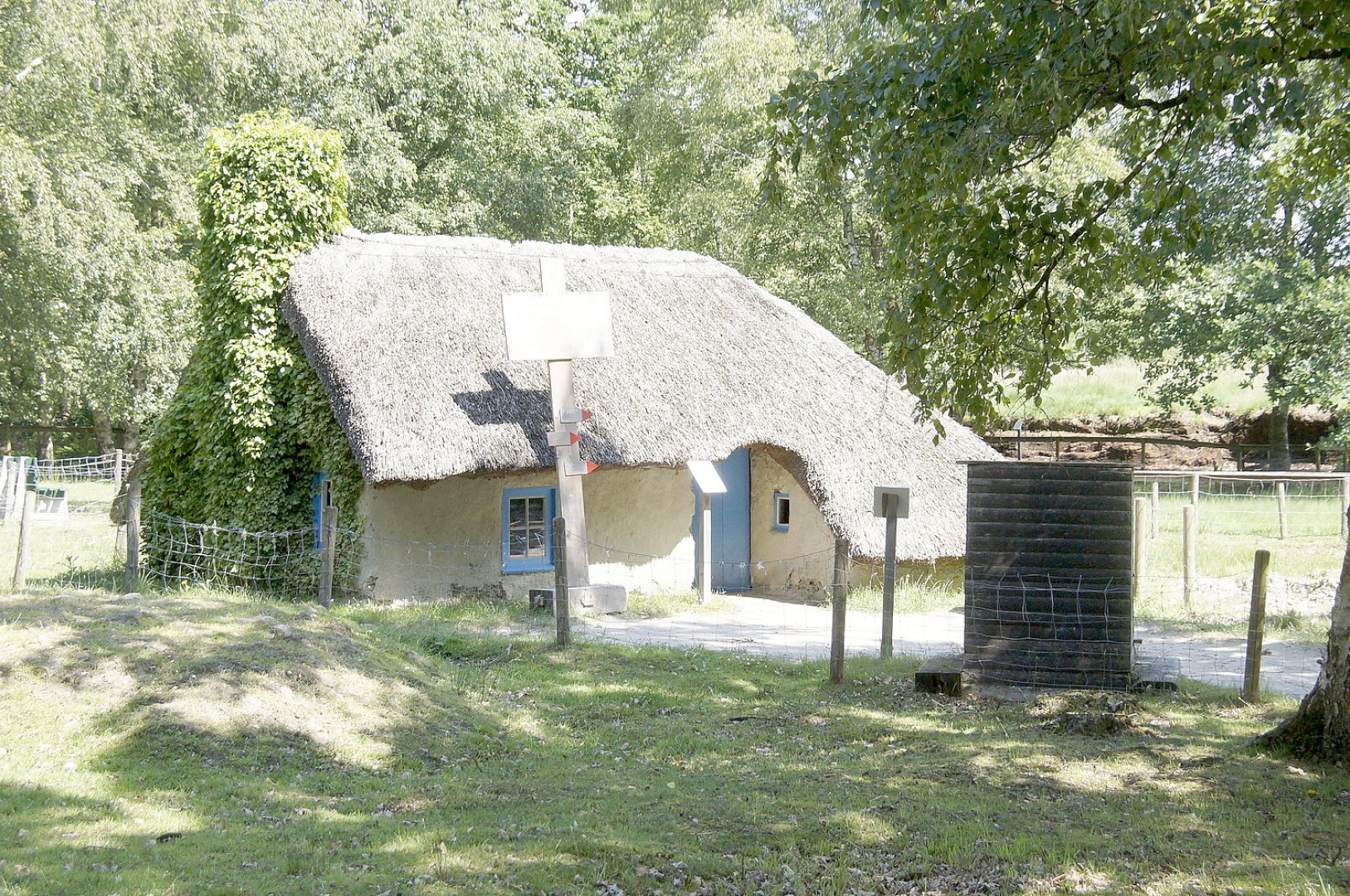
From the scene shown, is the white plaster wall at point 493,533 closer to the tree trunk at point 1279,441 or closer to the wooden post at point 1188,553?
the wooden post at point 1188,553

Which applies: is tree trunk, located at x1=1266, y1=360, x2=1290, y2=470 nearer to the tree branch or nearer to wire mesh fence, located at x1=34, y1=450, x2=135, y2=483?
the tree branch

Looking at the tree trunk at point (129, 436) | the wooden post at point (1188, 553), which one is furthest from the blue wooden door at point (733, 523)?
the tree trunk at point (129, 436)

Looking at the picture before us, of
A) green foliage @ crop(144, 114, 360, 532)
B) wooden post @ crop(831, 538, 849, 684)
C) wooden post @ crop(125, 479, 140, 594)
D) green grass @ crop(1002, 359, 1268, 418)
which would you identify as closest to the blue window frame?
green foliage @ crop(144, 114, 360, 532)

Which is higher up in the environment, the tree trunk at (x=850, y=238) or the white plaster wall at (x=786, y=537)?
the tree trunk at (x=850, y=238)

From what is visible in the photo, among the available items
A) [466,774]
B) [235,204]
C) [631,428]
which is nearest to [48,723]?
[466,774]

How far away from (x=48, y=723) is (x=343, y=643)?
2674 millimetres

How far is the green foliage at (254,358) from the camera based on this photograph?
625 inches

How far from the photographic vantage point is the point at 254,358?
1592cm

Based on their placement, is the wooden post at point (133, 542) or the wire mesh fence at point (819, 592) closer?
the wire mesh fence at point (819, 592)

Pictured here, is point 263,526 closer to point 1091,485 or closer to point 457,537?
point 457,537

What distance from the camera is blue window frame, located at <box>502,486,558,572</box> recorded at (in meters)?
15.8

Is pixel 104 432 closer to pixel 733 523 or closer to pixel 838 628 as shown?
pixel 733 523

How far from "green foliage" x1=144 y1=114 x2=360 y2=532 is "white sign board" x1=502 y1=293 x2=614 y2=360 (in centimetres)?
287

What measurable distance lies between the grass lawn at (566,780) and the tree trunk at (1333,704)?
19 centimetres
